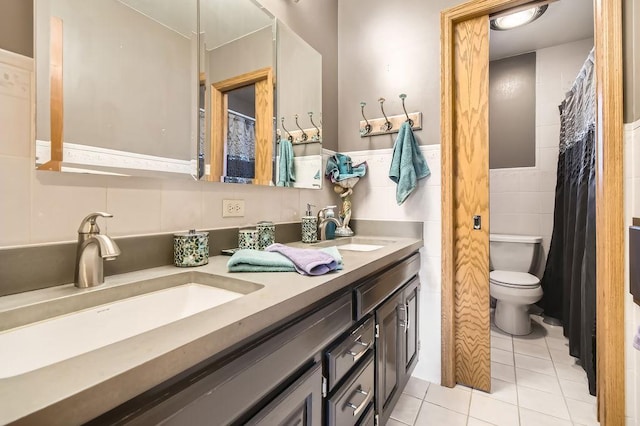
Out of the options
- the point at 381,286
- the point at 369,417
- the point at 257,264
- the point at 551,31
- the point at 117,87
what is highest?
the point at 551,31

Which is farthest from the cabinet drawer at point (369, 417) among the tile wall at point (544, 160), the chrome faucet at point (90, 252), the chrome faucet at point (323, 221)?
the tile wall at point (544, 160)

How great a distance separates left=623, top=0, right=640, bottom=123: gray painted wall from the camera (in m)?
1.13

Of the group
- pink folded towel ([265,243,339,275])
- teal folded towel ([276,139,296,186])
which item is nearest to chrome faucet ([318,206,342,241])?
teal folded towel ([276,139,296,186])

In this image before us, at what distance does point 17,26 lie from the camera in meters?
0.71

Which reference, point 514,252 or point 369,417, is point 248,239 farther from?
point 514,252

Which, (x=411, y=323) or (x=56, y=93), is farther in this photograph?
(x=411, y=323)

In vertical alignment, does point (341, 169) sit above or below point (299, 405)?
above

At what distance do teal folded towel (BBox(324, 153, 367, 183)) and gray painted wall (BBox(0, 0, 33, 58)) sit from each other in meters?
1.39

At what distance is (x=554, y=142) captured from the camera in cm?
265

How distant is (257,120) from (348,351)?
1.08 metres

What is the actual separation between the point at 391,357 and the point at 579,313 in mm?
1473

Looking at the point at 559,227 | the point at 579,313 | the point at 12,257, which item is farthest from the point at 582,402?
the point at 12,257

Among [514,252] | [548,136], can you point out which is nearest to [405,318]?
[514,252]

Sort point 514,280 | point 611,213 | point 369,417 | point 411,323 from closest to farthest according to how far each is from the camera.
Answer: point 369,417 < point 611,213 < point 411,323 < point 514,280
